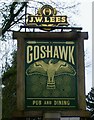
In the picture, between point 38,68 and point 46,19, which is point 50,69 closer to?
point 38,68

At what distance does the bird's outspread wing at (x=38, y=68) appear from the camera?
14078 millimetres

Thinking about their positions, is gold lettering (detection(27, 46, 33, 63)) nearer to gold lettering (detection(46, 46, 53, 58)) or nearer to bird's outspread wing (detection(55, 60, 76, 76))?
gold lettering (detection(46, 46, 53, 58))

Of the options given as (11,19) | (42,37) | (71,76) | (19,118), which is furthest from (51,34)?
(11,19)

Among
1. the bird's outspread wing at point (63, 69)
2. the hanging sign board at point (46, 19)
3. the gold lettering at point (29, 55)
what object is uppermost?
the hanging sign board at point (46, 19)

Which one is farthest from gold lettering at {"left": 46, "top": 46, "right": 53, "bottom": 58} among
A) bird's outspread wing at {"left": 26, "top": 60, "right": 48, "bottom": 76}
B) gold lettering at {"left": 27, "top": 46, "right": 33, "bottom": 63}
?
gold lettering at {"left": 27, "top": 46, "right": 33, "bottom": 63}

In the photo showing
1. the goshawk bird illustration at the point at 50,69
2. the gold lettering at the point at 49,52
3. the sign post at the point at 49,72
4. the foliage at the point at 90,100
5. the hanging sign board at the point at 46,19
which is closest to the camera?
the sign post at the point at 49,72

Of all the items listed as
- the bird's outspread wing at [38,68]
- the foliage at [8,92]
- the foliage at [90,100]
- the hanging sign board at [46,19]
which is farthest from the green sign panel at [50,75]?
the foliage at [90,100]

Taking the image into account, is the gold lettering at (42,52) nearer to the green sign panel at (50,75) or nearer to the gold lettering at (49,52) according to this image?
the green sign panel at (50,75)

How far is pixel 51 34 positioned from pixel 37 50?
0.69 m

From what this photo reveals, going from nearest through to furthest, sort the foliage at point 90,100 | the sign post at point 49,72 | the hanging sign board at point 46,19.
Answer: the sign post at point 49,72
the hanging sign board at point 46,19
the foliage at point 90,100

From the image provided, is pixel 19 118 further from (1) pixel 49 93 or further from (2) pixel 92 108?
(2) pixel 92 108

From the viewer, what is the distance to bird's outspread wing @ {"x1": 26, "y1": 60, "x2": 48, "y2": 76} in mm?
14078

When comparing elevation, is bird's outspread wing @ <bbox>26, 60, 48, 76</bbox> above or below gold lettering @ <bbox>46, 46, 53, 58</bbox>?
below

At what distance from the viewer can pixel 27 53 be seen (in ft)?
46.5
